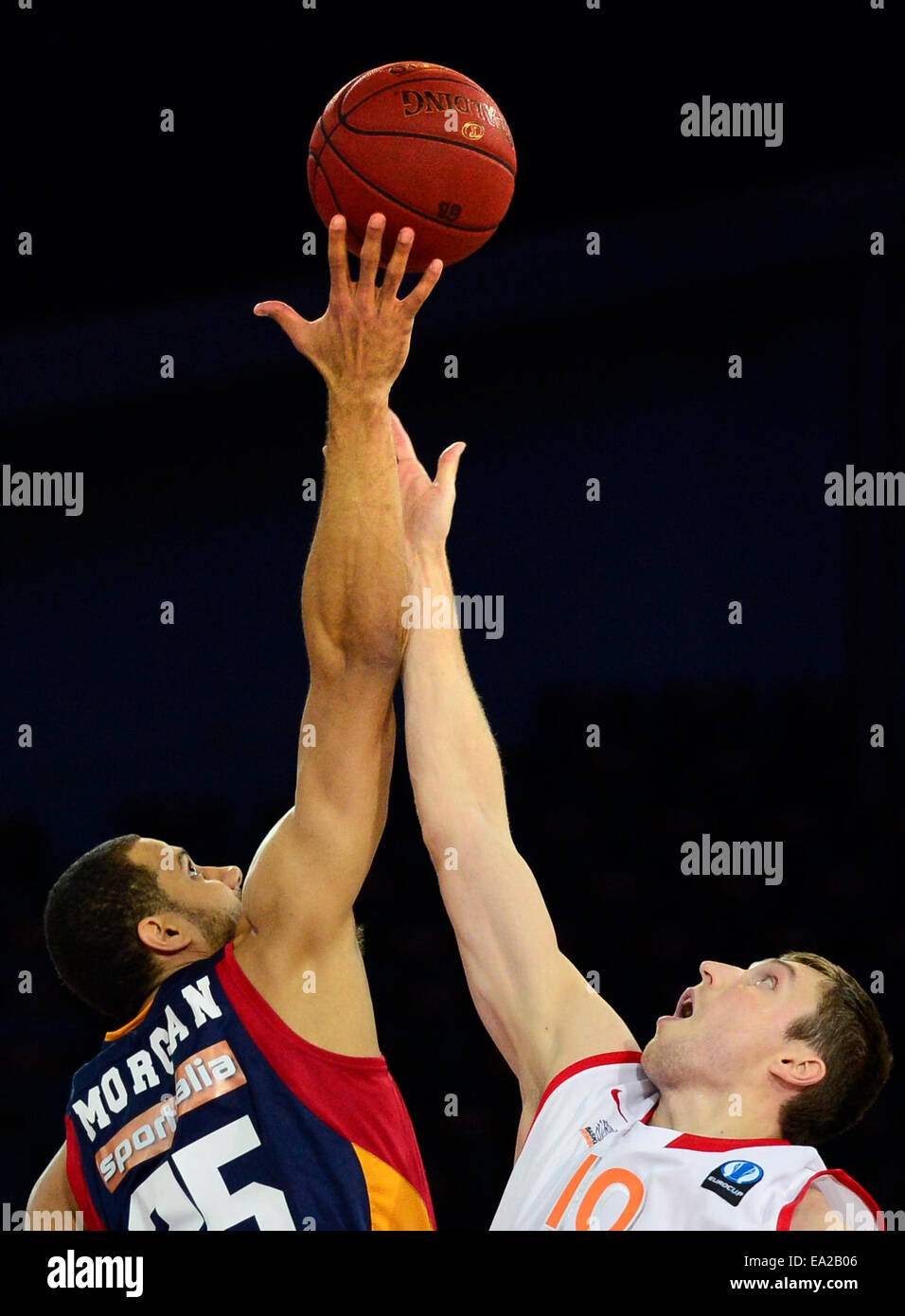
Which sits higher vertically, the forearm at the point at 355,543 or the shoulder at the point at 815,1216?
the forearm at the point at 355,543

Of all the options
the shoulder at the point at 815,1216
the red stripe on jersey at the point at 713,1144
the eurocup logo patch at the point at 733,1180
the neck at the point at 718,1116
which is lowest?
the shoulder at the point at 815,1216

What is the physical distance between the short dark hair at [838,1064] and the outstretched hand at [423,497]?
1.17 meters

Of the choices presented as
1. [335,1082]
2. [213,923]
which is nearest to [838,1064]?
[335,1082]

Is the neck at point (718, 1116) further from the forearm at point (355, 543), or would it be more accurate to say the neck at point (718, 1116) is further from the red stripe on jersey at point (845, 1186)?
the forearm at point (355, 543)

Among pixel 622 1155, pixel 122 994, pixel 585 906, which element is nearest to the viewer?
pixel 622 1155

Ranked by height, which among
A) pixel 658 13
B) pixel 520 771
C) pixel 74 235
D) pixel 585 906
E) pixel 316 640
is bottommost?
pixel 585 906

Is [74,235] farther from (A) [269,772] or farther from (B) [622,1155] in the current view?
(B) [622,1155]

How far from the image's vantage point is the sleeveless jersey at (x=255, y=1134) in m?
2.81

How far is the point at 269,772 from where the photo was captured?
23.5ft

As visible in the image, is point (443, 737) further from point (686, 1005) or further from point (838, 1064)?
point (838, 1064)

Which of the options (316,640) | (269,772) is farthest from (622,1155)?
(269,772)

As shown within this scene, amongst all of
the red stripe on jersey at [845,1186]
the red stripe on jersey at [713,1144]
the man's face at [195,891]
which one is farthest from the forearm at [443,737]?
the red stripe on jersey at [845,1186]

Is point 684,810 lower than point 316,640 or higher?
lower

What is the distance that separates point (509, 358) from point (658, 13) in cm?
172
